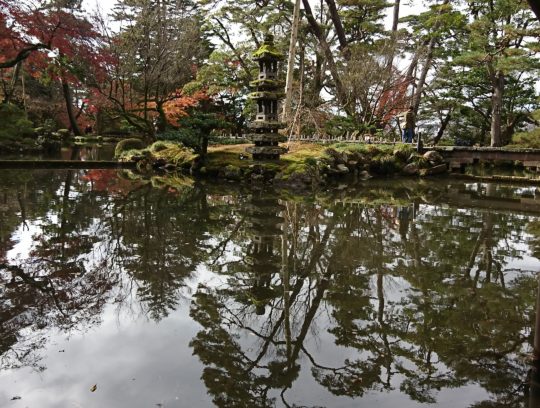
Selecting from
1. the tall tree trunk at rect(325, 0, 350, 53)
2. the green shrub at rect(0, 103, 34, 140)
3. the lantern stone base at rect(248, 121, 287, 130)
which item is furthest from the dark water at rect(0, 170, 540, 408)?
the tall tree trunk at rect(325, 0, 350, 53)

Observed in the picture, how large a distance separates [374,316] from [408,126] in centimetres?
1674

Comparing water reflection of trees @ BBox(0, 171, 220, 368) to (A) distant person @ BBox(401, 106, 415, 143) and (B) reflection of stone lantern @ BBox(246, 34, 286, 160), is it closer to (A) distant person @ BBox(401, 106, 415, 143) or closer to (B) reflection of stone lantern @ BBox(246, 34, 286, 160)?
(B) reflection of stone lantern @ BBox(246, 34, 286, 160)

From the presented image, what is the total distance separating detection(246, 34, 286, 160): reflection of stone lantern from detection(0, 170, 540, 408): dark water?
234 inches

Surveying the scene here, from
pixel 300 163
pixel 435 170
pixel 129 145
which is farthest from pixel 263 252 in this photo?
pixel 129 145

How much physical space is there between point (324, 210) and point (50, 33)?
12.0 meters

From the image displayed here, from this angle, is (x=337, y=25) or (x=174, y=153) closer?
(x=174, y=153)

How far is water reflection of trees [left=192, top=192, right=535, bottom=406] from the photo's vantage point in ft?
A: 10.5

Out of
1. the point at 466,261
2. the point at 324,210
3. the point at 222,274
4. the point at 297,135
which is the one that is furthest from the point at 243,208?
the point at 297,135

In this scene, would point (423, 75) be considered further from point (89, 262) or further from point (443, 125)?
point (89, 262)

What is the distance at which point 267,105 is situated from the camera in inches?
567

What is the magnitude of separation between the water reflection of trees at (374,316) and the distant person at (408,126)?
1271 centimetres

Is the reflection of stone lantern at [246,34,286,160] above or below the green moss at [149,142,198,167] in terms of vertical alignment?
above

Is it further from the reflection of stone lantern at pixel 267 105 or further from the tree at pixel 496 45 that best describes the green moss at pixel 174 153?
the tree at pixel 496 45

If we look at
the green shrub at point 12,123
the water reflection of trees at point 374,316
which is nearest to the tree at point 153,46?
the green shrub at point 12,123
